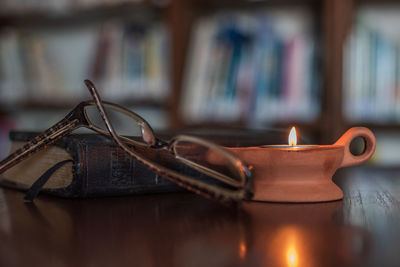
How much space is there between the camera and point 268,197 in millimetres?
497

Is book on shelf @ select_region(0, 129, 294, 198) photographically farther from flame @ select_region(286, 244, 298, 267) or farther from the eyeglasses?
flame @ select_region(286, 244, 298, 267)

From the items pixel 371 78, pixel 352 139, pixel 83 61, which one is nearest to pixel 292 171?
pixel 352 139

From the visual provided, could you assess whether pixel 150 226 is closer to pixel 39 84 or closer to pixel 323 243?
pixel 323 243

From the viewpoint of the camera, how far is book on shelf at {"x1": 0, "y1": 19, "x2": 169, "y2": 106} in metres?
1.96

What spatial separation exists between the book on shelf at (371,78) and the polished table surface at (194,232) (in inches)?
44.9

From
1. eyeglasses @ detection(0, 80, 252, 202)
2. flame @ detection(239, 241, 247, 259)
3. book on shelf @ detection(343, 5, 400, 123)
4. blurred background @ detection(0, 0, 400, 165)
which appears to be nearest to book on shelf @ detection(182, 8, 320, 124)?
blurred background @ detection(0, 0, 400, 165)

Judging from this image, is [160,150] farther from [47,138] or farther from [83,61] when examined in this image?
[83,61]

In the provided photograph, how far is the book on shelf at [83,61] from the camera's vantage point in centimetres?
196

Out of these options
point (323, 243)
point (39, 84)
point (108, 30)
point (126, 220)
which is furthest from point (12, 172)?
point (39, 84)

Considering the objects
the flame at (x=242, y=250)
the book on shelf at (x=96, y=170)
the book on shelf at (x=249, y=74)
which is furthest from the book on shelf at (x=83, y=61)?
the flame at (x=242, y=250)

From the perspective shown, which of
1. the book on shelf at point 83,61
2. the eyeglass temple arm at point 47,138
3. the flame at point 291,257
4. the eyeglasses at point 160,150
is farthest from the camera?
the book on shelf at point 83,61

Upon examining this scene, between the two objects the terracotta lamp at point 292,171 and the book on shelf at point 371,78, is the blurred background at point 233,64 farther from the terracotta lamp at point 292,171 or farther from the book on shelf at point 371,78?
the terracotta lamp at point 292,171

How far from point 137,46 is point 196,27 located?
0.92ft

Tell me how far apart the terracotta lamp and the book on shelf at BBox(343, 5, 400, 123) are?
1.18 m
